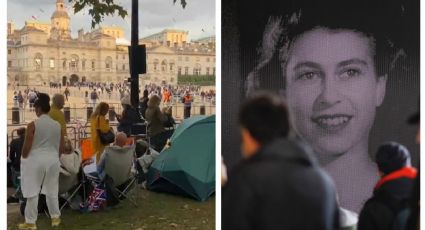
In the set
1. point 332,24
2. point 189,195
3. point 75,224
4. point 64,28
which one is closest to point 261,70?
point 332,24

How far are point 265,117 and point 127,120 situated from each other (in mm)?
963

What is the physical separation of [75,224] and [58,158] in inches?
18.2

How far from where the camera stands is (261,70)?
4312mm

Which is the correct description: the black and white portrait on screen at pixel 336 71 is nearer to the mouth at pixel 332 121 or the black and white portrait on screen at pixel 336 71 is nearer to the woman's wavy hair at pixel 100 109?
the mouth at pixel 332 121

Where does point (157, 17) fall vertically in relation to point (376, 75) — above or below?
above

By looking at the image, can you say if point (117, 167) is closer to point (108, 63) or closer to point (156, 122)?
point (156, 122)

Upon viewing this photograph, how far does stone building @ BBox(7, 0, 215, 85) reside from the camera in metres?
4.20

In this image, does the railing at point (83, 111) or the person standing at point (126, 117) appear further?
the person standing at point (126, 117)

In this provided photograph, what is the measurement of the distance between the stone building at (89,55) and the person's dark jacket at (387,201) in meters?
1.40

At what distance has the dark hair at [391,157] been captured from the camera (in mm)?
4270

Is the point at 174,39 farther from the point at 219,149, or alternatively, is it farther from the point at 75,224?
the point at 75,224

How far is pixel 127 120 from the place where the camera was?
14.3 feet

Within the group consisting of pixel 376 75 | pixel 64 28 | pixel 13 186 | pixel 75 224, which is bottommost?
pixel 75 224

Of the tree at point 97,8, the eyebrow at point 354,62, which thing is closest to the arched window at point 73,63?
the tree at point 97,8
